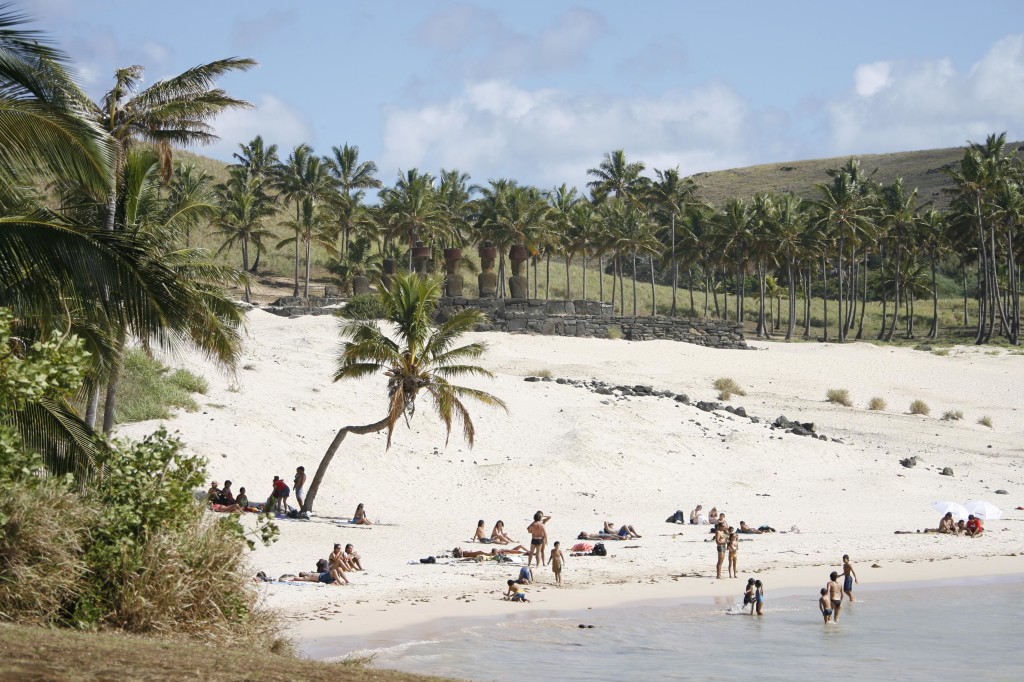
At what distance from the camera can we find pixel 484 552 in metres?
20.5

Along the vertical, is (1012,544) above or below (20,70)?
below

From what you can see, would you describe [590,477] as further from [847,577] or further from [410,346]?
[847,577]

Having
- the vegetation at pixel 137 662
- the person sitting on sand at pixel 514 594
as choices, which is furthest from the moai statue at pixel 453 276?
the vegetation at pixel 137 662

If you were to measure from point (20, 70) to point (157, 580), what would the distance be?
4624mm

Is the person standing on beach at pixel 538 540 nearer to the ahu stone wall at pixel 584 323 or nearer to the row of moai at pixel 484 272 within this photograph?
the ahu stone wall at pixel 584 323

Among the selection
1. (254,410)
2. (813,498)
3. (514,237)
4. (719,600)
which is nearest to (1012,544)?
(813,498)

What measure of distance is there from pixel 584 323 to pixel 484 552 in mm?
30669

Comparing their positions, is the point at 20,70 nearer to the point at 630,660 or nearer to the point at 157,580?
the point at 157,580

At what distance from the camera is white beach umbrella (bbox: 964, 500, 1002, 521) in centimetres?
2519

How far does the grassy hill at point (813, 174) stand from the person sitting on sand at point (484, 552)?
4254 inches

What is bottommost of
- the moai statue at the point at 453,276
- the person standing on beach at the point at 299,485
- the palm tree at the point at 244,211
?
the person standing on beach at the point at 299,485

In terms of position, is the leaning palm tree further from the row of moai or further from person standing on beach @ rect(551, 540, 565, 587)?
the row of moai

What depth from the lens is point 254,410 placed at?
29094mm

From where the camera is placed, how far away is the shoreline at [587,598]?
14578 millimetres
